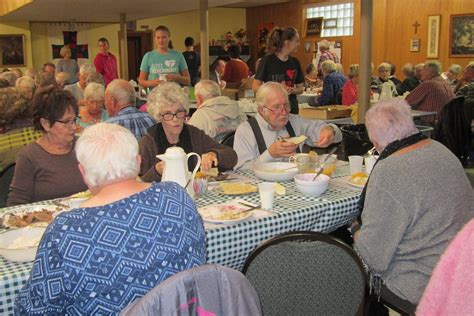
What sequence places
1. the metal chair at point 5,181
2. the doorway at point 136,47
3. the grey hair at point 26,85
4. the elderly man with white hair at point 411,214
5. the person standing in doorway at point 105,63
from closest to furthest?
1. the elderly man with white hair at point 411,214
2. the metal chair at point 5,181
3. the grey hair at point 26,85
4. the person standing in doorway at point 105,63
5. the doorway at point 136,47

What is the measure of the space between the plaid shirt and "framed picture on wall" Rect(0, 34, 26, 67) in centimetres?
1142

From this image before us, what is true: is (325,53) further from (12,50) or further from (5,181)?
(5,181)

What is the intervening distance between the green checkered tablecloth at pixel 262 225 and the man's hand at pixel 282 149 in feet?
0.99

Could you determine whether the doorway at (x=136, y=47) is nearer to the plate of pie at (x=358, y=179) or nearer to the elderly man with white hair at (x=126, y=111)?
the elderly man with white hair at (x=126, y=111)

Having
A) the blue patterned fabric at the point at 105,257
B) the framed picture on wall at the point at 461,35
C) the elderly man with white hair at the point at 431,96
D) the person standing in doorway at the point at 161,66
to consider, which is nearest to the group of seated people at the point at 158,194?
the blue patterned fabric at the point at 105,257

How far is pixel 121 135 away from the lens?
5.46 ft

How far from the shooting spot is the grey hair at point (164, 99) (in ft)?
10.3

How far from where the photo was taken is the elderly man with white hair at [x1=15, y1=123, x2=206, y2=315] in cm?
139

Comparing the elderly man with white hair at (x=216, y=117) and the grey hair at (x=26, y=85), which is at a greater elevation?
the grey hair at (x=26, y=85)

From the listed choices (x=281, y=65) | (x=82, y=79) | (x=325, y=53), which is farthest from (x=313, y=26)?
(x=281, y=65)

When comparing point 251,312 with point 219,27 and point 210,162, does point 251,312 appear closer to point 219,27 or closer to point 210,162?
point 210,162

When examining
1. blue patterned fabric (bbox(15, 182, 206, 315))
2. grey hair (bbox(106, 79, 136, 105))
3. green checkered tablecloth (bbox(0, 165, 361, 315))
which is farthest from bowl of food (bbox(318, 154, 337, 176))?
grey hair (bbox(106, 79, 136, 105))

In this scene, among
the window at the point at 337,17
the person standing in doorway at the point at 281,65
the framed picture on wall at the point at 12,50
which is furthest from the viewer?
the framed picture on wall at the point at 12,50

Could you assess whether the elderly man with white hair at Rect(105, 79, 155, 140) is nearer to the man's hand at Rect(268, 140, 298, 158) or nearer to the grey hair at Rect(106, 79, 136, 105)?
the grey hair at Rect(106, 79, 136, 105)
